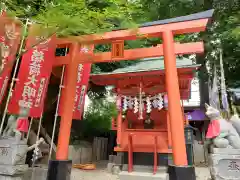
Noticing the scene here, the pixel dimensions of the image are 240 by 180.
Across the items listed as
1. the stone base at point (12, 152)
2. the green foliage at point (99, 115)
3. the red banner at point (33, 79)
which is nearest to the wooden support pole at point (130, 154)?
the red banner at point (33, 79)

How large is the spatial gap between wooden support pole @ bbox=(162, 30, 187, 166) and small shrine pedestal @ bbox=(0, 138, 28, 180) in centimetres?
339

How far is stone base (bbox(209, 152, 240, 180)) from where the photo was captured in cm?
418

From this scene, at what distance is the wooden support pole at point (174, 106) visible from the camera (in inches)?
188

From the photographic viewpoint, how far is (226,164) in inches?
165

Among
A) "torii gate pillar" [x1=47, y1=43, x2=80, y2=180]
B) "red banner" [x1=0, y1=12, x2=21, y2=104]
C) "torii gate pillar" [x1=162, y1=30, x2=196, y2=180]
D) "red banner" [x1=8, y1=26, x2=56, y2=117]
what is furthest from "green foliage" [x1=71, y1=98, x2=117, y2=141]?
"torii gate pillar" [x1=162, y1=30, x2=196, y2=180]

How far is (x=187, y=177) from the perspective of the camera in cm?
458

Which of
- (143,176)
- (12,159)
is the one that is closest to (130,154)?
(143,176)

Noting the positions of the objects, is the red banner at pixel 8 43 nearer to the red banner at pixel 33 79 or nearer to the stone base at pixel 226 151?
the red banner at pixel 33 79

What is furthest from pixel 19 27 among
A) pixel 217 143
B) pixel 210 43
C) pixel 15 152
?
pixel 210 43

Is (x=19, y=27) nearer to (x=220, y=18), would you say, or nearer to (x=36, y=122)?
(x=36, y=122)

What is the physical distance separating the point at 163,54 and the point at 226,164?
9.58 feet

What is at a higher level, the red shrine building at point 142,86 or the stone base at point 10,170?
the red shrine building at point 142,86

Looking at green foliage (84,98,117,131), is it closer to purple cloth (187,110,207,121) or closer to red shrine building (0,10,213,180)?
red shrine building (0,10,213,180)

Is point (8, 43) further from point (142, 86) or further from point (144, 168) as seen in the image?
point (144, 168)
